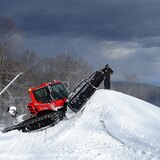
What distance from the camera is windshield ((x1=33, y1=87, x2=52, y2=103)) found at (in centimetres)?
1905

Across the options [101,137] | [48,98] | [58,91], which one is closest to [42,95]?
[48,98]

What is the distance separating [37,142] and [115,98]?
12.1ft

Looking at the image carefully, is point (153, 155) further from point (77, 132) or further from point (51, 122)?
point (51, 122)

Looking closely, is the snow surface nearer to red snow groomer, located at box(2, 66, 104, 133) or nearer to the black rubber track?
the black rubber track

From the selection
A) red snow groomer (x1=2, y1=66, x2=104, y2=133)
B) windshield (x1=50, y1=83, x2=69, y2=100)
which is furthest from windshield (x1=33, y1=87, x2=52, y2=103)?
windshield (x1=50, y1=83, x2=69, y2=100)

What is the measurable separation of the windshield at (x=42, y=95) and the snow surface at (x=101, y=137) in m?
2.43

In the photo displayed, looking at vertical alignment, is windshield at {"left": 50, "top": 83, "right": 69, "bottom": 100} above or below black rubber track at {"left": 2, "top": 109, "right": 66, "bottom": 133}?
above

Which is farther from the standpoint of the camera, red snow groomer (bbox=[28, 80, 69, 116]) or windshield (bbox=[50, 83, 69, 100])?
windshield (bbox=[50, 83, 69, 100])

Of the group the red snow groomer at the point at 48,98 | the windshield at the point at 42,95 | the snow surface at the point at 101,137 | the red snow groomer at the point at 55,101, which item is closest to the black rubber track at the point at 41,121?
the red snow groomer at the point at 55,101

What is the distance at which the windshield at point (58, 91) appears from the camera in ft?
62.3

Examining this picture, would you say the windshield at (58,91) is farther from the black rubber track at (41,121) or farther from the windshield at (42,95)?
the black rubber track at (41,121)

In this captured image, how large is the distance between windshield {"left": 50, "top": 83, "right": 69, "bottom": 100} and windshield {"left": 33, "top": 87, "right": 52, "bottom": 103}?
0.26 meters

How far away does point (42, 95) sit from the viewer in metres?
19.2

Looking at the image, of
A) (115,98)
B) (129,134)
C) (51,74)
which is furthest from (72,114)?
(51,74)
